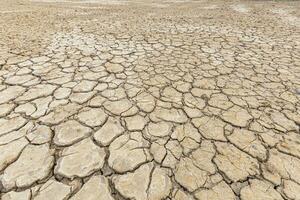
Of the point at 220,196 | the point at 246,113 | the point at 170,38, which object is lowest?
the point at 220,196

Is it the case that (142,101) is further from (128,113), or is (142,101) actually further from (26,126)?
(26,126)

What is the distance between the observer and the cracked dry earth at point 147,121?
4.81 feet

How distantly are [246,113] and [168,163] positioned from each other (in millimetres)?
1139

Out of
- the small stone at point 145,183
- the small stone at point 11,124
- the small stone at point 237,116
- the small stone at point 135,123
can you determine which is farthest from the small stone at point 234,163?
the small stone at point 11,124

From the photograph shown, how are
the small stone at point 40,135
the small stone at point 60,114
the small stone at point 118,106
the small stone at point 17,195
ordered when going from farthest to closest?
the small stone at point 118,106, the small stone at point 60,114, the small stone at point 40,135, the small stone at point 17,195

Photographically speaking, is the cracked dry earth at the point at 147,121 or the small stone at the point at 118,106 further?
the small stone at the point at 118,106

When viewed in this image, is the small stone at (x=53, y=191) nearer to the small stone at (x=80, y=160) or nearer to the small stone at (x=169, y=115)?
the small stone at (x=80, y=160)

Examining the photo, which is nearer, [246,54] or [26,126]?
[26,126]

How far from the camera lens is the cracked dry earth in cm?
146

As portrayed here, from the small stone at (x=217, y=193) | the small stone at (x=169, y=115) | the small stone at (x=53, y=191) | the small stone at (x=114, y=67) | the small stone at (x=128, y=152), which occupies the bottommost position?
the small stone at (x=217, y=193)

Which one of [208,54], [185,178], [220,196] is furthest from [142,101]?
[208,54]

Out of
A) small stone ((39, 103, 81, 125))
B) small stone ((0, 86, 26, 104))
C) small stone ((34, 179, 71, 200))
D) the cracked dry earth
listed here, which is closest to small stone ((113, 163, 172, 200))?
the cracked dry earth

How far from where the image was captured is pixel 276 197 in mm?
1403

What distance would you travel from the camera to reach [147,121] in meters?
2.06
